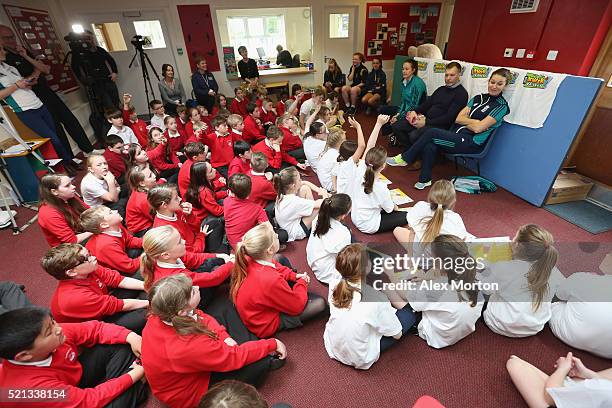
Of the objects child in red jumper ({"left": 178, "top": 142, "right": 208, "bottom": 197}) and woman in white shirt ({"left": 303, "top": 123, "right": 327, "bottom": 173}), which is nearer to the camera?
child in red jumper ({"left": 178, "top": 142, "right": 208, "bottom": 197})

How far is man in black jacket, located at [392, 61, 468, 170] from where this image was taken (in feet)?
11.9

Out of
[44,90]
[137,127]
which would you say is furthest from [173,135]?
[44,90]

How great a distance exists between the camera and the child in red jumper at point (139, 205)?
7.90 feet

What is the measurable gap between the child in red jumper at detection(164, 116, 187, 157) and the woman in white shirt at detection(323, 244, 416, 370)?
11.1 ft

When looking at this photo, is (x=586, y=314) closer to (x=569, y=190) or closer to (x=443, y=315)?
(x=443, y=315)

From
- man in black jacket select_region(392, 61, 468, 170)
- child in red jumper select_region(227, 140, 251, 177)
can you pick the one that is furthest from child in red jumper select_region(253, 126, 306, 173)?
man in black jacket select_region(392, 61, 468, 170)

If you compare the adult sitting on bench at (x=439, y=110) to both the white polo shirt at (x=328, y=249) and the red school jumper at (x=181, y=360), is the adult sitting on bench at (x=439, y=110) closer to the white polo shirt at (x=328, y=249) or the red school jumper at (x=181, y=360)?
the white polo shirt at (x=328, y=249)

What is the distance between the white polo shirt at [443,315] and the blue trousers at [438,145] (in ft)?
7.01

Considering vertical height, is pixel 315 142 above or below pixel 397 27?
below

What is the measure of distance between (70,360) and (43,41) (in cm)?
593

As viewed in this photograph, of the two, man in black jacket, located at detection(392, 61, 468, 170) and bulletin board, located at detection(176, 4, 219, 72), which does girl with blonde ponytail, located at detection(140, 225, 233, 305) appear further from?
bulletin board, located at detection(176, 4, 219, 72)

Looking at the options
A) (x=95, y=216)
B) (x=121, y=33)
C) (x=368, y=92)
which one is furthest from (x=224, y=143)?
(x=121, y=33)

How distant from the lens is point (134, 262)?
2012 millimetres

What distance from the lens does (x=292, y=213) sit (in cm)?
259
